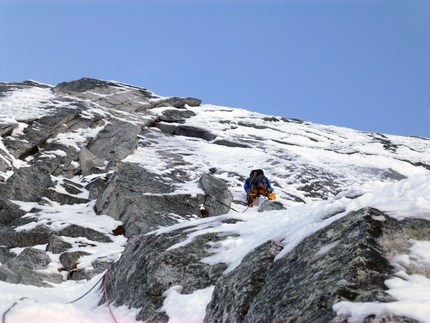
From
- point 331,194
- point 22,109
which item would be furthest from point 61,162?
point 331,194

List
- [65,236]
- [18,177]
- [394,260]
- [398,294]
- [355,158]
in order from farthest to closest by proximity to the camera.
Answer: [355,158]
[18,177]
[65,236]
[394,260]
[398,294]

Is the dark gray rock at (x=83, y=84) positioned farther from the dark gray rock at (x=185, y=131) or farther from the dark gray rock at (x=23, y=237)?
the dark gray rock at (x=23, y=237)

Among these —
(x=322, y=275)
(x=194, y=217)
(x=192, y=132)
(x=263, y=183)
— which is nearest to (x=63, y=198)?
(x=194, y=217)

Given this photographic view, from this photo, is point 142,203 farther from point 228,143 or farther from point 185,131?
point 185,131

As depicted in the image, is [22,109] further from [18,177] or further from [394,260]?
[394,260]

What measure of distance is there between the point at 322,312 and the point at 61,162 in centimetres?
1896

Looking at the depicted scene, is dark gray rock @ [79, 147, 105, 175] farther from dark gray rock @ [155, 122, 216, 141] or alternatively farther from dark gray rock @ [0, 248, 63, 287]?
dark gray rock @ [155, 122, 216, 141]

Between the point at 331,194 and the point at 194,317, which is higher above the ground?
the point at 331,194

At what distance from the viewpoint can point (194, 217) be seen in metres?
15.5

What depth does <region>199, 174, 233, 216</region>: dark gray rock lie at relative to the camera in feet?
53.4

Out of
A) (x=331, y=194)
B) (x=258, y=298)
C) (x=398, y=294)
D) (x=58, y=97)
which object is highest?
(x=58, y=97)

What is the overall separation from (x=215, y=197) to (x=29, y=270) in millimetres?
7507

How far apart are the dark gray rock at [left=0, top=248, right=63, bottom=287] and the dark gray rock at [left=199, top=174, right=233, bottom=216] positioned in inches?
245

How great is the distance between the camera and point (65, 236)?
44.2 feet
